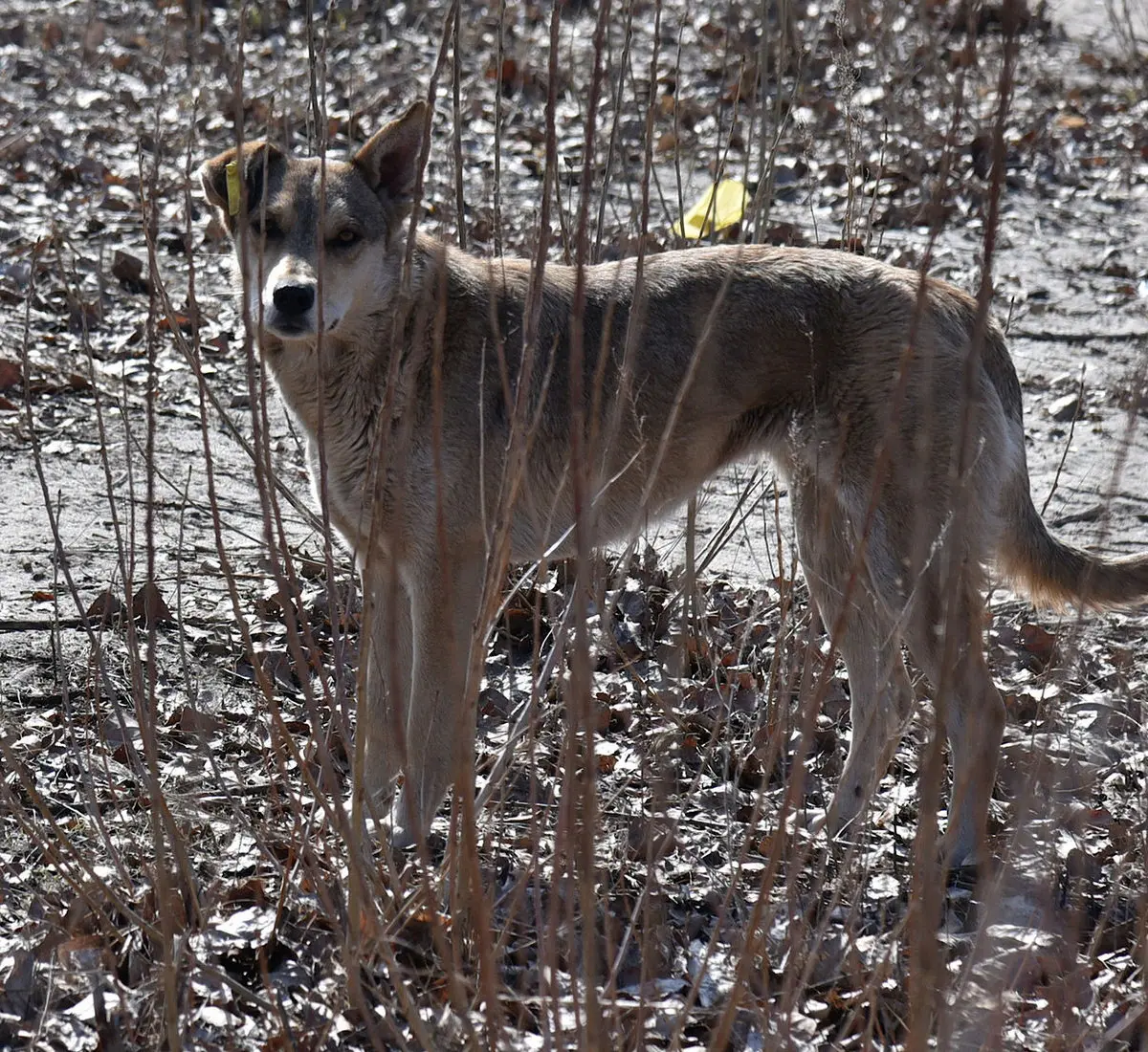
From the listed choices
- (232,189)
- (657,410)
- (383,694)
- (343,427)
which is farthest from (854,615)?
(232,189)

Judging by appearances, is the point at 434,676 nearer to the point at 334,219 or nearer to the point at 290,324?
the point at 290,324

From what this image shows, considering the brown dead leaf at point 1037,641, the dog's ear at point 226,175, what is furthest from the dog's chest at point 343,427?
the brown dead leaf at point 1037,641

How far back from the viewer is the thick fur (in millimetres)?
3885

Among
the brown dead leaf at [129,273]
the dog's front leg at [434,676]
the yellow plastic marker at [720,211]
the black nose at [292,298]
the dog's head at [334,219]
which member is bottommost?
the dog's front leg at [434,676]

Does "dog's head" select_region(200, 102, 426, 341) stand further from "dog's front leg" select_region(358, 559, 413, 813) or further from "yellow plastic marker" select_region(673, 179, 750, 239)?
"yellow plastic marker" select_region(673, 179, 750, 239)

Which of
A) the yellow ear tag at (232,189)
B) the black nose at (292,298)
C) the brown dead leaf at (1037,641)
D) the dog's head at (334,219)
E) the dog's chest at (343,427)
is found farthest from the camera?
the brown dead leaf at (1037,641)

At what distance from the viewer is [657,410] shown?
13.8ft

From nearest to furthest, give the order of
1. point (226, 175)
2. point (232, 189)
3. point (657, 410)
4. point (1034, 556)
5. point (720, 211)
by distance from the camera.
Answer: point (232, 189), point (226, 175), point (1034, 556), point (657, 410), point (720, 211)

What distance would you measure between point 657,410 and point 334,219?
44.7 inches

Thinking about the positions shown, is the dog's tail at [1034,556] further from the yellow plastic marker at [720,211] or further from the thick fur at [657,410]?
the yellow plastic marker at [720,211]

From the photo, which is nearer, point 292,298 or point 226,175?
point 292,298

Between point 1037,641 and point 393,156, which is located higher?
point 393,156

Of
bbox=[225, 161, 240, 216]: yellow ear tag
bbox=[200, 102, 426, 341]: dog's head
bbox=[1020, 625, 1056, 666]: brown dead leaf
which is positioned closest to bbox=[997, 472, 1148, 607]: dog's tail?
bbox=[1020, 625, 1056, 666]: brown dead leaf

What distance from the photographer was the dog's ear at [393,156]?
4113mm
